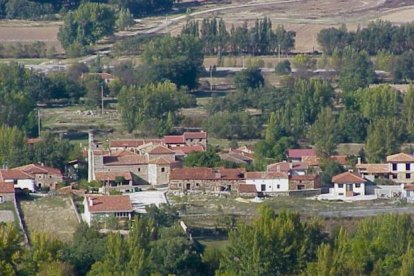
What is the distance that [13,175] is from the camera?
123 ft

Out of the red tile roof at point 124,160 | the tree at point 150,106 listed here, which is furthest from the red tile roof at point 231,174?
the tree at point 150,106

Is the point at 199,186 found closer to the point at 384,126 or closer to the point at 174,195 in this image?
the point at 174,195

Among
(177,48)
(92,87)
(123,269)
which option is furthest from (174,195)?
(177,48)

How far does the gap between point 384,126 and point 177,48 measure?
12.6 m

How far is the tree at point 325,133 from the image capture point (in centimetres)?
4186

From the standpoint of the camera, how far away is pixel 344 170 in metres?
39.1

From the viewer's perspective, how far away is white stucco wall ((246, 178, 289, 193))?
1486 inches

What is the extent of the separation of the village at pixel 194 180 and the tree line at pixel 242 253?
4261 millimetres

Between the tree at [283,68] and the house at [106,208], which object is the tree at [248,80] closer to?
the tree at [283,68]

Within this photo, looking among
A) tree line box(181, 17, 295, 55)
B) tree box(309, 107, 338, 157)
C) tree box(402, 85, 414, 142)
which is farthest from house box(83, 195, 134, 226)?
tree line box(181, 17, 295, 55)

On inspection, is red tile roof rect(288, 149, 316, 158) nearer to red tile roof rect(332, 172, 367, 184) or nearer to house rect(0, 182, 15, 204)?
red tile roof rect(332, 172, 367, 184)

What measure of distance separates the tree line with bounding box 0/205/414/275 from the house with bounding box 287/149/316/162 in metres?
8.56

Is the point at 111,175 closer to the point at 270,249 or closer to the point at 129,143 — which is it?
the point at 129,143

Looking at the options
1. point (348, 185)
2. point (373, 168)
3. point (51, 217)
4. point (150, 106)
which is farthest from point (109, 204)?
point (150, 106)
